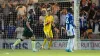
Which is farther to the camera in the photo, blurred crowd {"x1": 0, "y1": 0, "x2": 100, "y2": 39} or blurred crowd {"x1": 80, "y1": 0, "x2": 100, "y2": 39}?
blurred crowd {"x1": 0, "y1": 0, "x2": 100, "y2": 39}

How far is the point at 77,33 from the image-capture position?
22094 mm

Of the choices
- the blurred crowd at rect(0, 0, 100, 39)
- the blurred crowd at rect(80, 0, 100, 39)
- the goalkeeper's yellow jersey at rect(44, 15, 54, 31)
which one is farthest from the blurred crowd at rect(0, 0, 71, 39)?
the blurred crowd at rect(80, 0, 100, 39)

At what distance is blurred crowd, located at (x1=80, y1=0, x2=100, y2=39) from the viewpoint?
22766 millimetres

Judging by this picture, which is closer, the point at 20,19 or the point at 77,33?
the point at 77,33

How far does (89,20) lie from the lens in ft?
75.5

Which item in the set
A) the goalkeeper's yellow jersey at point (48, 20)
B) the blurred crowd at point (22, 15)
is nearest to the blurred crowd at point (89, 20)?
the blurred crowd at point (22, 15)

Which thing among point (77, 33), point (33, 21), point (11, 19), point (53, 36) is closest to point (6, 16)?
point (11, 19)

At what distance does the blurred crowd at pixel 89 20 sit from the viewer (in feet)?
74.7

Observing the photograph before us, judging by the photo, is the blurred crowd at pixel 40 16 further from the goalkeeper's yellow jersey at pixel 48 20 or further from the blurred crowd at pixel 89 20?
the goalkeeper's yellow jersey at pixel 48 20

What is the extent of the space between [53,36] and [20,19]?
7.60ft

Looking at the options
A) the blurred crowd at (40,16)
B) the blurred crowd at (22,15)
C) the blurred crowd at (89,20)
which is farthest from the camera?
the blurred crowd at (22,15)

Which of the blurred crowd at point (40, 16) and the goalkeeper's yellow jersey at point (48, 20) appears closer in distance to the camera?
the goalkeeper's yellow jersey at point (48, 20)

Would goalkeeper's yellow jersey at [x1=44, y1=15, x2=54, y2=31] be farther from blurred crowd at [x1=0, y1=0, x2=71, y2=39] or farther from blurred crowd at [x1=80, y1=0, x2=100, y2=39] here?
blurred crowd at [x1=80, y1=0, x2=100, y2=39]

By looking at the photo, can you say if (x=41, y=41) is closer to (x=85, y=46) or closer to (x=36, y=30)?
(x=36, y=30)
